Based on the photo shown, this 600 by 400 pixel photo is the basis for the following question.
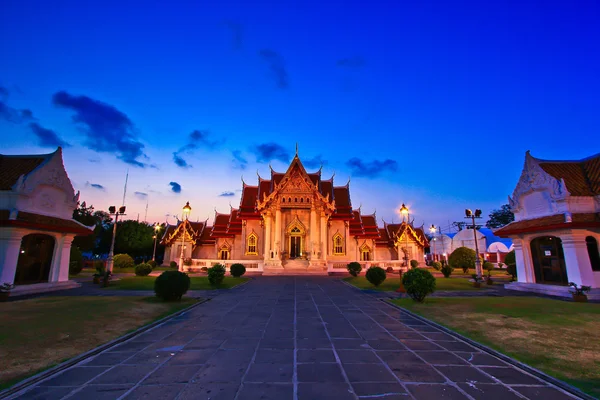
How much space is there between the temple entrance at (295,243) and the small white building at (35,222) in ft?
68.3

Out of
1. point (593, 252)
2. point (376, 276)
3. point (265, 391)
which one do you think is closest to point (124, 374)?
point (265, 391)

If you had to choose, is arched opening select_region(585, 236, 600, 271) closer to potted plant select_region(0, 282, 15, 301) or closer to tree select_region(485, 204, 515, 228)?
potted plant select_region(0, 282, 15, 301)

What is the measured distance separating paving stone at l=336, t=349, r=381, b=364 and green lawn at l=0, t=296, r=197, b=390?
225 inches

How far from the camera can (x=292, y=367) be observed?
5.49 meters

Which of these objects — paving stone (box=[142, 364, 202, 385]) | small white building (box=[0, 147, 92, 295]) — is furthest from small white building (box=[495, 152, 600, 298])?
small white building (box=[0, 147, 92, 295])

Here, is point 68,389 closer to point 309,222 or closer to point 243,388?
point 243,388

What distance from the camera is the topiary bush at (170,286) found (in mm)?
13180

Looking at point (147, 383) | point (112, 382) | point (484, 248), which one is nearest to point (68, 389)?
point (112, 382)

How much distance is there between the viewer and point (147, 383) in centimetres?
480

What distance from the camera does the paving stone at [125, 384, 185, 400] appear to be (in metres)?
4.30

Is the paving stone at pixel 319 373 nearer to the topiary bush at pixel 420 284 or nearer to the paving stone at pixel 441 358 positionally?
the paving stone at pixel 441 358

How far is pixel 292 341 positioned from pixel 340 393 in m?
2.92

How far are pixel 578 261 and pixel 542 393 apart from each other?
16.0 metres

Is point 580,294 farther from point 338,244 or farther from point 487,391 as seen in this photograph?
point 338,244
